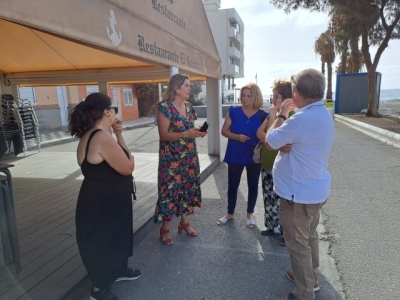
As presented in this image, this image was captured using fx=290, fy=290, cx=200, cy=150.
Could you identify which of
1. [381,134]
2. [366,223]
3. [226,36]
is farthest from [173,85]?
[226,36]

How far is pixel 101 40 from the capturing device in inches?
97.4

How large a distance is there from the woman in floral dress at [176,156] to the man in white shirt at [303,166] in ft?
3.66

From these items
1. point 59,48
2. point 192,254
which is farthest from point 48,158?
point 192,254

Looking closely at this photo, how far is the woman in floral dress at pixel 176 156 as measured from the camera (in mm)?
2998

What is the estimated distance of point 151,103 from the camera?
25156 mm

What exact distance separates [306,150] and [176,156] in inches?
57.8

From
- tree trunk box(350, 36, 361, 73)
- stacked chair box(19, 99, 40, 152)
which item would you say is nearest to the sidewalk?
stacked chair box(19, 99, 40, 152)

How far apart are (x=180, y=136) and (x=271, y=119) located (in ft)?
3.00

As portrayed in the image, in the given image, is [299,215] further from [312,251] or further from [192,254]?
[192,254]

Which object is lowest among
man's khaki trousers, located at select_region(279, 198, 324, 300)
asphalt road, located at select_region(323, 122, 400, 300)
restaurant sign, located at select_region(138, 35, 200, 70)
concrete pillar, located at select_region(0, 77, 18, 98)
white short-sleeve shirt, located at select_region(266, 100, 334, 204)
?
asphalt road, located at select_region(323, 122, 400, 300)

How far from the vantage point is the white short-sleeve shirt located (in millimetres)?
2000

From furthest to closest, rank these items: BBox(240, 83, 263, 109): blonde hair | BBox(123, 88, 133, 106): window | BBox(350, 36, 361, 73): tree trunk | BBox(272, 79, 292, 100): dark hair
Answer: BBox(123, 88, 133, 106): window
BBox(350, 36, 361, 73): tree trunk
BBox(240, 83, 263, 109): blonde hair
BBox(272, 79, 292, 100): dark hair

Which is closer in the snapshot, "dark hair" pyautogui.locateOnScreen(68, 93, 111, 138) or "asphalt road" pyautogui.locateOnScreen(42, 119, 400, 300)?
"dark hair" pyautogui.locateOnScreen(68, 93, 111, 138)

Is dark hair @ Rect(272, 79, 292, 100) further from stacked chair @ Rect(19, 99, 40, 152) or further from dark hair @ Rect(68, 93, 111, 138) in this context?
stacked chair @ Rect(19, 99, 40, 152)
